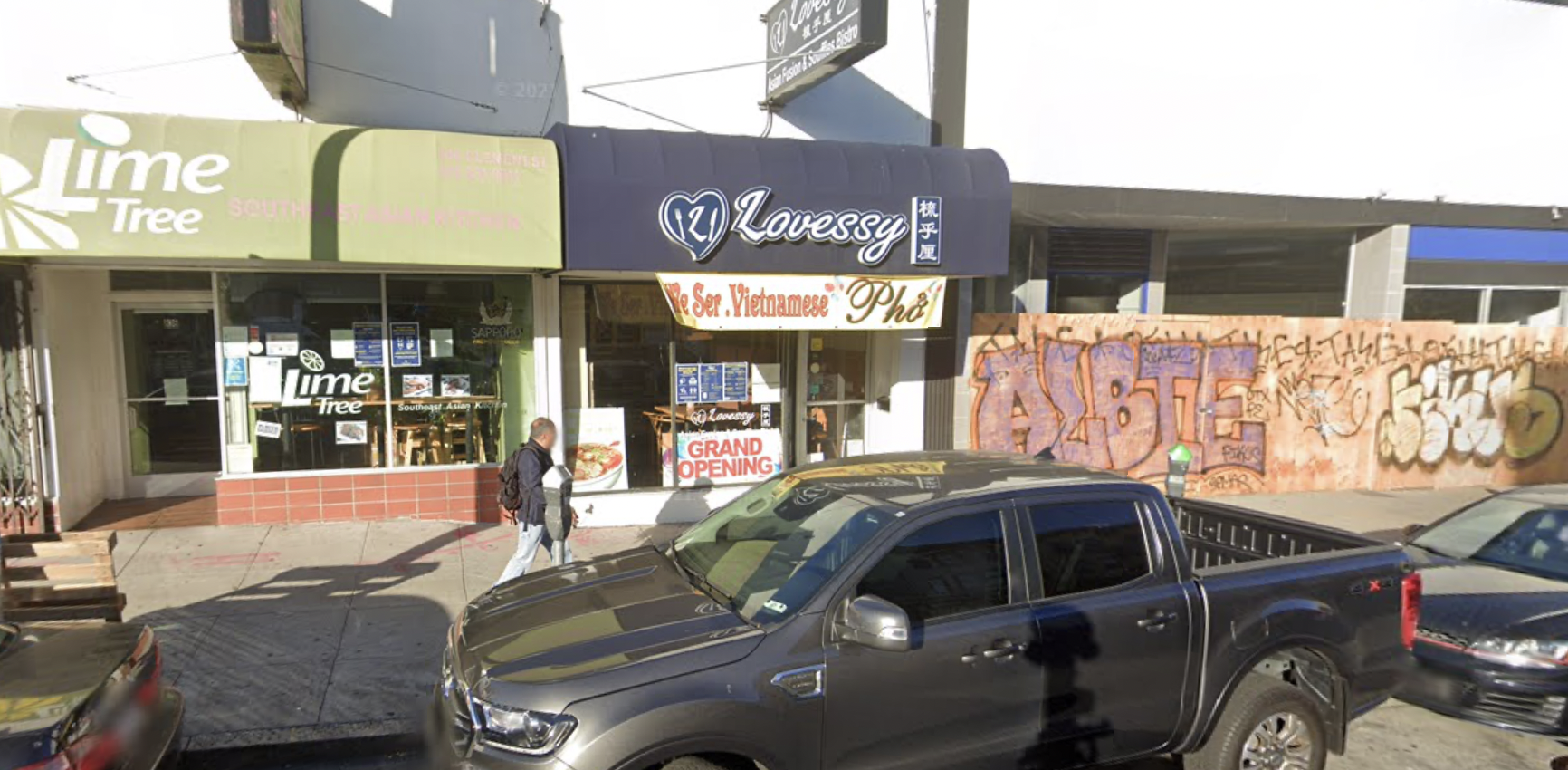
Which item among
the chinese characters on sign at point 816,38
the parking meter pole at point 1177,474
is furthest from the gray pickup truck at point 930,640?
the chinese characters on sign at point 816,38

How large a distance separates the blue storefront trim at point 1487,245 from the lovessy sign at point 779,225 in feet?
26.4

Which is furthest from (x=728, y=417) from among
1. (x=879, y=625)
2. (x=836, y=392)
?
(x=879, y=625)

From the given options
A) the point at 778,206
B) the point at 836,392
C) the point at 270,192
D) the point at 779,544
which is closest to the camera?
the point at 779,544

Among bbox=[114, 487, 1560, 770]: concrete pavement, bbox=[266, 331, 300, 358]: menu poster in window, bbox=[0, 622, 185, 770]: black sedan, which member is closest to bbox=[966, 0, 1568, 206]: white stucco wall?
bbox=[114, 487, 1560, 770]: concrete pavement

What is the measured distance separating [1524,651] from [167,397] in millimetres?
11721

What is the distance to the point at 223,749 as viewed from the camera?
14.3 feet

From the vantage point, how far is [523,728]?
2932 millimetres

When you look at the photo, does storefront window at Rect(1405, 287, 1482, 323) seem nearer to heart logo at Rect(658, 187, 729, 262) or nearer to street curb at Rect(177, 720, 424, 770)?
heart logo at Rect(658, 187, 729, 262)

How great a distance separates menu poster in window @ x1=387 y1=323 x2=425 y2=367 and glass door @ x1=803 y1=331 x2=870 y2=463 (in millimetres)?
4270

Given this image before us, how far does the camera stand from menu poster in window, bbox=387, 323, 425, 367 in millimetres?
8422

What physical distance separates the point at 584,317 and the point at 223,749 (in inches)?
212

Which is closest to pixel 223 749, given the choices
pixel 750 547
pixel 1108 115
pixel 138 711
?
pixel 138 711

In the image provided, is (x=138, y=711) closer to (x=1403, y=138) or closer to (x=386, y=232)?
(x=386, y=232)

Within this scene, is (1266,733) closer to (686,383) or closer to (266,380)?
(686,383)
